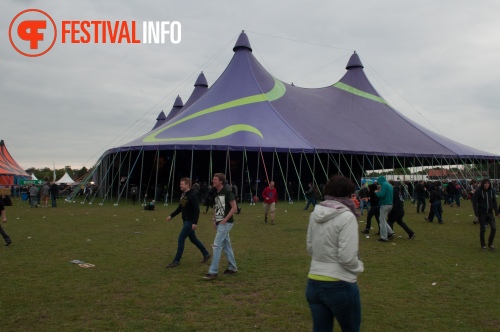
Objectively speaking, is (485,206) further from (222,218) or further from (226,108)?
(226,108)

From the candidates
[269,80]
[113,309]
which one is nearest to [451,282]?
[113,309]

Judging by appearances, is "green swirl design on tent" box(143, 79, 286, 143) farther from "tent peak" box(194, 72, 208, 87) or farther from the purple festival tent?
"tent peak" box(194, 72, 208, 87)

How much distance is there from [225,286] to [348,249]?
3184 millimetres

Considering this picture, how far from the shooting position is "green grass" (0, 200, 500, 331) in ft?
13.4

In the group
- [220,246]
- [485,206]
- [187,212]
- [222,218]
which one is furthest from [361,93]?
[220,246]

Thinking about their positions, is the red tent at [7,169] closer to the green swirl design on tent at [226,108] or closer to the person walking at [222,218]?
the green swirl design on tent at [226,108]

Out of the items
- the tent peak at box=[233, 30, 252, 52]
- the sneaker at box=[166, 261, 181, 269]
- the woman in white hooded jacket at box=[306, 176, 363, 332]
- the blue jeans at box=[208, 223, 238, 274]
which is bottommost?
the sneaker at box=[166, 261, 181, 269]

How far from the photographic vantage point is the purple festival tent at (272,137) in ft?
65.1

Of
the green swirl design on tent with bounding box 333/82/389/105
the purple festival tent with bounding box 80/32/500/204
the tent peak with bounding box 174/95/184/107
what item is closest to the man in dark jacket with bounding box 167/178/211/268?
the purple festival tent with bounding box 80/32/500/204

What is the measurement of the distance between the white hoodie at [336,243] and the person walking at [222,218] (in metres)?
3.18

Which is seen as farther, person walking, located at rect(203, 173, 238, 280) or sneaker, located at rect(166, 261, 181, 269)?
sneaker, located at rect(166, 261, 181, 269)

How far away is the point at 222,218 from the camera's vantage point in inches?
232

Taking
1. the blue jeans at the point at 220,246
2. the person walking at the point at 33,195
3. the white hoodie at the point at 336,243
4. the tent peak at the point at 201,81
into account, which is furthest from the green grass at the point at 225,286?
the tent peak at the point at 201,81

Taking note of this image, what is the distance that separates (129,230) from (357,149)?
1426 centimetres
